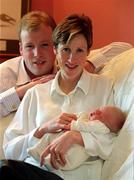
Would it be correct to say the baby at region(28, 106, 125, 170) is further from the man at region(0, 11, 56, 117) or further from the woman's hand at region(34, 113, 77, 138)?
the man at region(0, 11, 56, 117)

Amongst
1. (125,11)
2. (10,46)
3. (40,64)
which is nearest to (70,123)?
(40,64)

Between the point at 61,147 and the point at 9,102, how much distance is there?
1.58 feet

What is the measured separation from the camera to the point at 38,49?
1726mm

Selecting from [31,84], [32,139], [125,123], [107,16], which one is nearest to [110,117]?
[125,123]

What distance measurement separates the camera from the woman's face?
1.44 m

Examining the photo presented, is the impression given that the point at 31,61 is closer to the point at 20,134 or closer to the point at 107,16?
the point at 20,134

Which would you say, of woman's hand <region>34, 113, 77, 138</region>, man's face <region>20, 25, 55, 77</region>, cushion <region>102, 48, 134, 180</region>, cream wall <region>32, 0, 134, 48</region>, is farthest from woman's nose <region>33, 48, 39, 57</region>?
cream wall <region>32, 0, 134, 48</region>

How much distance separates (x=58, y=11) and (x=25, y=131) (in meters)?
1.37

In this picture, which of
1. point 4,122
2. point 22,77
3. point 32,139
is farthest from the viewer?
point 22,77

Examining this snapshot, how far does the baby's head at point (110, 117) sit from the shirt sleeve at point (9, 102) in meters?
0.45

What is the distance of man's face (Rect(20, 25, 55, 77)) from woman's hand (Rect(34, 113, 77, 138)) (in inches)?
16.9

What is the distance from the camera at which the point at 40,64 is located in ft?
5.73

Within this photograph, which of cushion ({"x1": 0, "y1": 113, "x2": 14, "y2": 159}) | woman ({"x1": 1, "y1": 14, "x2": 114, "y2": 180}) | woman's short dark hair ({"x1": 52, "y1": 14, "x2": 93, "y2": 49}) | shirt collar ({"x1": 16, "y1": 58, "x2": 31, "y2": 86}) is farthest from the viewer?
shirt collar ({"x1": 16, "y1": 58, "x2": 31, "y2": 86})

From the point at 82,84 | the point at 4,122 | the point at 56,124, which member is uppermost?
the point at 82,84
